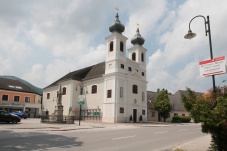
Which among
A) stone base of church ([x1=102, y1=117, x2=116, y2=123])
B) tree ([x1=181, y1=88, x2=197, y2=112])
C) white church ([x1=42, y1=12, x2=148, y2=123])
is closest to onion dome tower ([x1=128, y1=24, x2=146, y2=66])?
white church ([x1=42, y1=12, x2=148, y2=123])

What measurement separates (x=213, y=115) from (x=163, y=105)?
142 ft

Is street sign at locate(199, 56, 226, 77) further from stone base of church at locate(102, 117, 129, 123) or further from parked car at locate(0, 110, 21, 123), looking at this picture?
stone base of church at locate(102, 117, 129, 123)

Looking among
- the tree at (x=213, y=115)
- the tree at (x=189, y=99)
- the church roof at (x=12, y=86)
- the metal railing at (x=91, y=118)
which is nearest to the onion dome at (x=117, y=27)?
the metal railing at (x=91, y=118)

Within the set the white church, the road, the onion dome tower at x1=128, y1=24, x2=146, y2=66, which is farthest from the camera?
the onion dome tower at x1=128, y1=24, x2=146, y2=66

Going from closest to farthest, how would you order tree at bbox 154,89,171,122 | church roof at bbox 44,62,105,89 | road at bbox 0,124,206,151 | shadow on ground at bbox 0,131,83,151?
shadow on ground at bbox 0,131,83,151, road at bbox 0,124,206,151, church roof at bbox 44,62,105,89, tree at bbox 154,89,171,122

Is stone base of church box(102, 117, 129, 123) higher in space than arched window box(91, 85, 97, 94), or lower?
lower

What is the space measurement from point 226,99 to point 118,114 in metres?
31.7

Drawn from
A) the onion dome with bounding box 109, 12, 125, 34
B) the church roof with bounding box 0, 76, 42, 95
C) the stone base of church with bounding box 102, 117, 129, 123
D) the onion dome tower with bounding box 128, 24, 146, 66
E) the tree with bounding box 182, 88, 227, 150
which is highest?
the onion dome with bounding box 109, 12, 125, 34

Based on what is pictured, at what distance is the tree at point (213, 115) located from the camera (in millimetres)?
7977

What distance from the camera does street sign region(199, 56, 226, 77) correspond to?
861 cm

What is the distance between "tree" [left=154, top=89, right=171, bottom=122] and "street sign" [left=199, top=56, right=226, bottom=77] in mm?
42311

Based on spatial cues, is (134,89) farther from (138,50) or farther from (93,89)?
(138,50)

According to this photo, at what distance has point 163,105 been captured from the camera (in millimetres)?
50344

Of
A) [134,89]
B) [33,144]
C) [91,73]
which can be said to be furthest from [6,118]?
[134,89]
